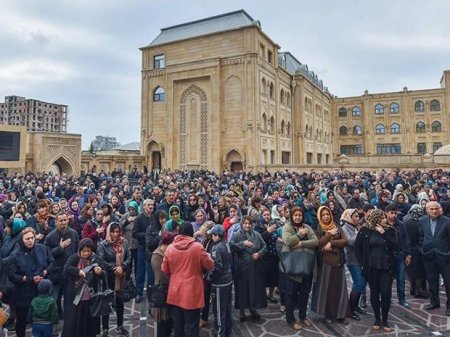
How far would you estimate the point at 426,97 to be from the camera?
4625 cm

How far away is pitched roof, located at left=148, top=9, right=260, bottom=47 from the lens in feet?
97.2

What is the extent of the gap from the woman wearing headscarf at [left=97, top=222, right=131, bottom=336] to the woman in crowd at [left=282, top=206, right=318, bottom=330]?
2319 millimetres

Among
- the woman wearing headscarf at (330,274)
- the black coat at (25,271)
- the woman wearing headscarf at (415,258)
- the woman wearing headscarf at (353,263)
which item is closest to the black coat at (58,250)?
the black coat at (25,271)

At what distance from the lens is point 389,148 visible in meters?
48.2

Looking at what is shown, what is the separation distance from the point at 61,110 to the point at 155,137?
83008 mm

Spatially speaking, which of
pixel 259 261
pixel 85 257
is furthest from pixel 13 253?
pixel 259 261

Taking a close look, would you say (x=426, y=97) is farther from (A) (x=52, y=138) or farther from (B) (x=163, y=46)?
(A) (x=52, y=138)

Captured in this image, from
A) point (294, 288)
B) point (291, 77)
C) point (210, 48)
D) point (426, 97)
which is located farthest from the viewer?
point (426, 97)

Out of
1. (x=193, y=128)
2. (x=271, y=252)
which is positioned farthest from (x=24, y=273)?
(x=193, y=128)

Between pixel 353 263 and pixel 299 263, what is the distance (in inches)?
45.8

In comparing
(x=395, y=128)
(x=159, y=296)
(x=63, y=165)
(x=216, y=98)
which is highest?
(x=395, y=128)

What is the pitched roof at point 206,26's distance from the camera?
29625 millimetres

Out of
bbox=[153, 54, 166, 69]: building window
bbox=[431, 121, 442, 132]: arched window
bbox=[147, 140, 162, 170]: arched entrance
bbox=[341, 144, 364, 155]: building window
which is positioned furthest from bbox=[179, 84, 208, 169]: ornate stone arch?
bbox=[431, 121, 442, 132]: arched window

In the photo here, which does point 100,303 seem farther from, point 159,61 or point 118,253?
point 159,61
